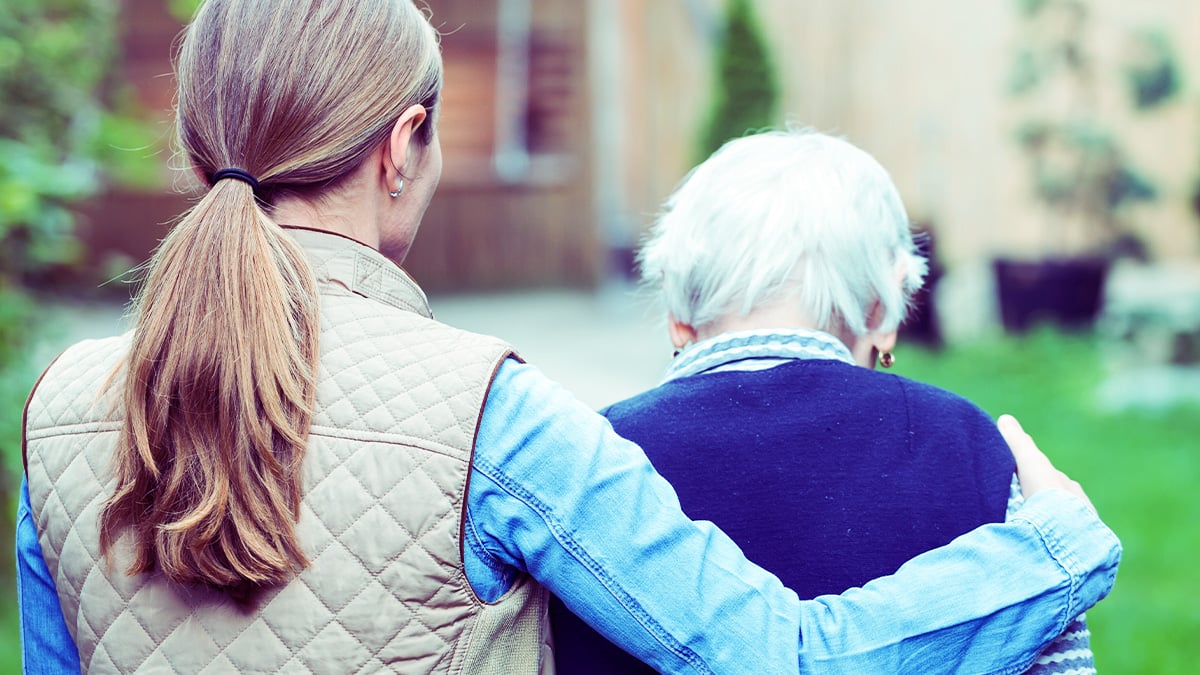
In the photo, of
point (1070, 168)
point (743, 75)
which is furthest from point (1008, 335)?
point (743, 75)

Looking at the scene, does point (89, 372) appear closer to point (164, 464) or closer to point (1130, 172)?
point (164, 464)

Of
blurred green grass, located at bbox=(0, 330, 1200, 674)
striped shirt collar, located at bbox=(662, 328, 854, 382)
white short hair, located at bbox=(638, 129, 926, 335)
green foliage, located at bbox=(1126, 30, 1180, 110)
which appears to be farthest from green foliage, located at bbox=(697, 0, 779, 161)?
striped shirt collar, located at bbox=(662, 328, 854, 382)

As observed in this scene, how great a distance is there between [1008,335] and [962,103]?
187 centimetres

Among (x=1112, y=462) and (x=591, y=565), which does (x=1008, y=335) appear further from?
(x=591, y=565)

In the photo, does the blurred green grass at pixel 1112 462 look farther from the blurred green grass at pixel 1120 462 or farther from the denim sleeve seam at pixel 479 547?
the denim sleeve seam at pixel 479 547

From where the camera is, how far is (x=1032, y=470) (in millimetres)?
1584

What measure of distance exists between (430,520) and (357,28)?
0.57 m

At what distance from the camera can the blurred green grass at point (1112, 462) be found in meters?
3.99

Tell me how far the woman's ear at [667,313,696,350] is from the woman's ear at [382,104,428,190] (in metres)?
0.54

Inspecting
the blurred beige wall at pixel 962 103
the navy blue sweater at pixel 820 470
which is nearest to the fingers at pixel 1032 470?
the navy blue sweater at pixel 820 470

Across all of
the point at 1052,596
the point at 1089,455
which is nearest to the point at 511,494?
the point at 1052,596

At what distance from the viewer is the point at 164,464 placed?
4.29ft

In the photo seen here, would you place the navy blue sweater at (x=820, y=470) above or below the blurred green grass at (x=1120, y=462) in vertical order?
above

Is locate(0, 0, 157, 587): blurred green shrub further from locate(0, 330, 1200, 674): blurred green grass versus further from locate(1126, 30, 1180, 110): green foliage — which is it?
locate(1126, 30, 1180, 110): green foliage
